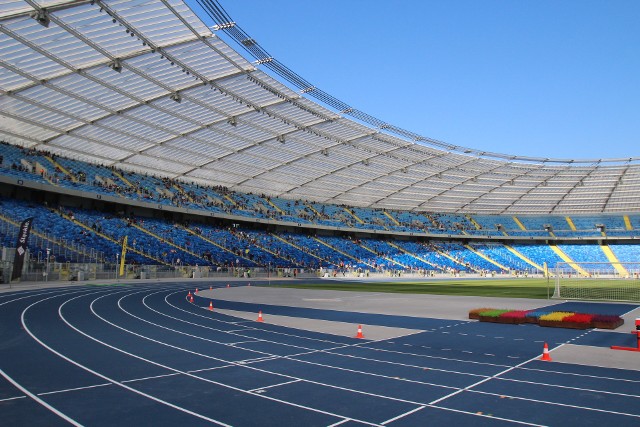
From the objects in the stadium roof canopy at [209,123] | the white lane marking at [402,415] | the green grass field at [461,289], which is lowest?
the white lane marking at [402,415]

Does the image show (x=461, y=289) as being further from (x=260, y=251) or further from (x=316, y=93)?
(x=260, y=251)

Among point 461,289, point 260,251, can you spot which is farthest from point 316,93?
point 260,251

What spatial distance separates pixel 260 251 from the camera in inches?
2532

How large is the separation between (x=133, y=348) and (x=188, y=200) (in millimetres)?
52135

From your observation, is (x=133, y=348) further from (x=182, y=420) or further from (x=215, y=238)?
(x=215, y=238)

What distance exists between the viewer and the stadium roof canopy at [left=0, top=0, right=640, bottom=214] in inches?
1163

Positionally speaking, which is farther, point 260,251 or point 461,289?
point 260,251

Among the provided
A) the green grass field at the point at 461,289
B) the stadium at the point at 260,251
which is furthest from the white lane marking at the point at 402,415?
the green grass field at the point at 461,289

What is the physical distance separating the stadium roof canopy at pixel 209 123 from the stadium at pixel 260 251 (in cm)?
23

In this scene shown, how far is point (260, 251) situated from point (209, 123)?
2310 centimetres

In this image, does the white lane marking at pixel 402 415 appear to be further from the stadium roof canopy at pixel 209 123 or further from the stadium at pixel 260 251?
the stadium roof canopy at pixel 209 123

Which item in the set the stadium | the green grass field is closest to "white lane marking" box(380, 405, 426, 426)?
the stadium

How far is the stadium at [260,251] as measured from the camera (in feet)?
26.9

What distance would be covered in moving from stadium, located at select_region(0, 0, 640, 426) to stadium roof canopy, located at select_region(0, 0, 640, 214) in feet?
0.77
